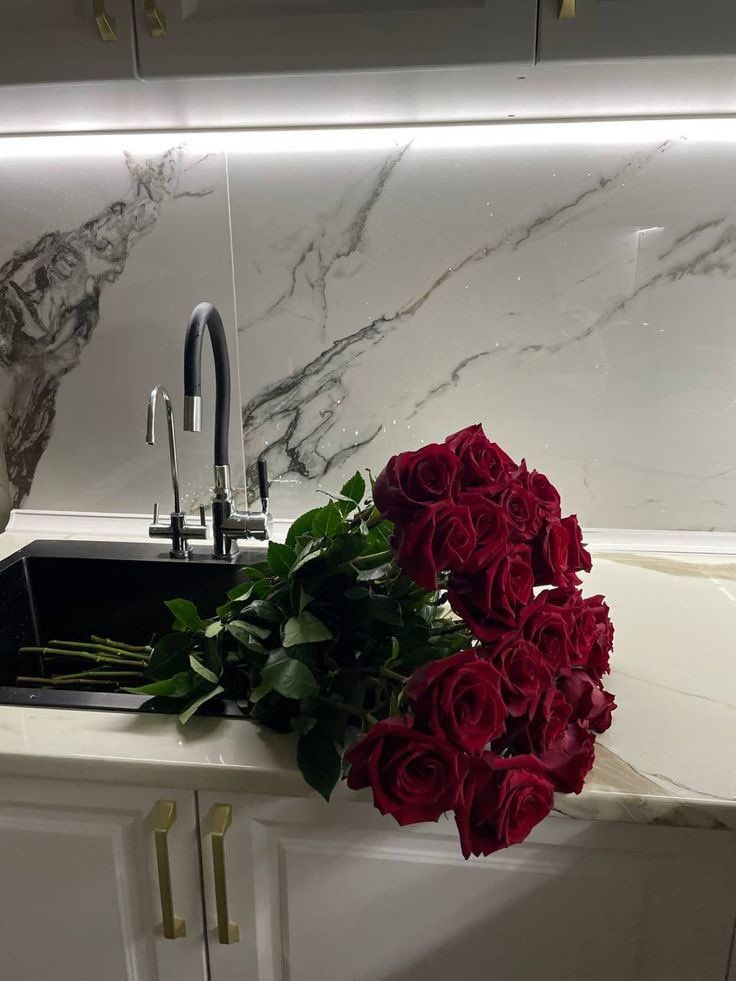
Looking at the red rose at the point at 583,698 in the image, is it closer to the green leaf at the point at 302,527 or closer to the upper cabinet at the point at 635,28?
the green leaf at the point at 302,527

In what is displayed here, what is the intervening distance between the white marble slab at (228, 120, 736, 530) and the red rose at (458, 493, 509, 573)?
619 mm

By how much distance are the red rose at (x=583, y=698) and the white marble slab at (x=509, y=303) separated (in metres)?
0.59

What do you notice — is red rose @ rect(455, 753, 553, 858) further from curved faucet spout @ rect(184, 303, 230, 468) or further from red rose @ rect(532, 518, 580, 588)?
curved faucet spout @ rect(184, 303, 230, 468)

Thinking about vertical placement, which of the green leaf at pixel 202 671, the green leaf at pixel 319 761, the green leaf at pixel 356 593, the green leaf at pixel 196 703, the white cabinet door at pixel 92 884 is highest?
the green leaf at pixel 356 593

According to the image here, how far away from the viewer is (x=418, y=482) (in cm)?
69

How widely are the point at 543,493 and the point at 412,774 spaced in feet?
0.98

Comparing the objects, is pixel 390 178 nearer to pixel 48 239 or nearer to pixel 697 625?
pixel 48 239

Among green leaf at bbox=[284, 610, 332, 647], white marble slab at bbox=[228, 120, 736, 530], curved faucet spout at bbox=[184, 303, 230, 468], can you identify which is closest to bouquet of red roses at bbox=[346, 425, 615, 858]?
green leaf at bbox=[284, 610, 332, 647]

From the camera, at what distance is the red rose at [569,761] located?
2.22ft

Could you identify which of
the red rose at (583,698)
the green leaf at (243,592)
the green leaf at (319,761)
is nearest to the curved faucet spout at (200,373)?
the green leaf at (243,592)

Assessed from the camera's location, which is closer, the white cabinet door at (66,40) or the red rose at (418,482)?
the red rose at (418,482)

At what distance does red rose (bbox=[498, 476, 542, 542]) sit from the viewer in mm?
686

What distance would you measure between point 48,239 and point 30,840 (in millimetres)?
949

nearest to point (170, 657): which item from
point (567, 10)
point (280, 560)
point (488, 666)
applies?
point (280, 560)
